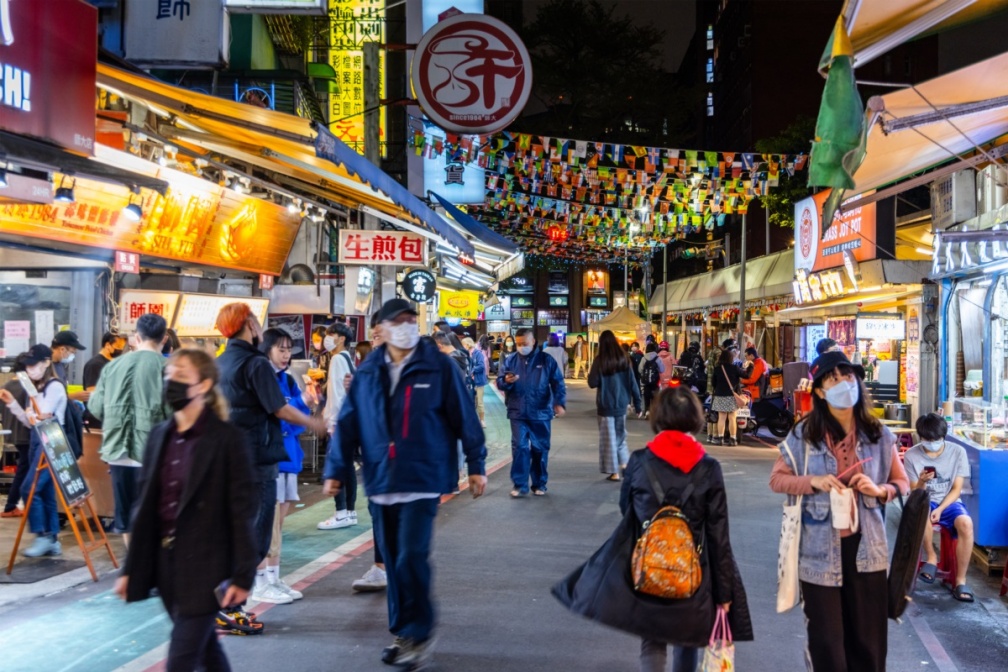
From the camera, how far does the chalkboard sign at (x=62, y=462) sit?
24.3 feet

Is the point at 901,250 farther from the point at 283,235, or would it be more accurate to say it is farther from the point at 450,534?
the point at 450,534

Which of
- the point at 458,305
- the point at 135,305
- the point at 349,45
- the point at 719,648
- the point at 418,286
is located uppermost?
the point at 349,45

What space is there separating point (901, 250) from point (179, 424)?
17.2 metres

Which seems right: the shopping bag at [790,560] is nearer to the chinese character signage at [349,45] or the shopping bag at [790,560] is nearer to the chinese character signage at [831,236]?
the chinese character signage at [831,236]

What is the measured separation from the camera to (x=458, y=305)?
94.3ft

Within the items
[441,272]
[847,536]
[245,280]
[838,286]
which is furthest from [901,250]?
[847,536]

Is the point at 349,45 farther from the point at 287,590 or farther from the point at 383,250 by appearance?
the point at 287,590

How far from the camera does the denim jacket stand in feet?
15.1

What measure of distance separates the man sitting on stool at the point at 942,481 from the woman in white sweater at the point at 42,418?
23.8 ft

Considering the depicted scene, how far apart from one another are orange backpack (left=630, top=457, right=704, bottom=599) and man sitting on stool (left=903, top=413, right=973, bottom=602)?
12.6 ft

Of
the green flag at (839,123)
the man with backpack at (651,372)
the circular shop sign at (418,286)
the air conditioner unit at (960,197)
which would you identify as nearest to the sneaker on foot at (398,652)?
the green flag at (839,123)

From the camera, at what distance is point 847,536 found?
465 centimetres

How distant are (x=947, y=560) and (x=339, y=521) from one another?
5.53 metres

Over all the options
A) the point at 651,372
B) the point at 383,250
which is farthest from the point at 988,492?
the point at 651,372
